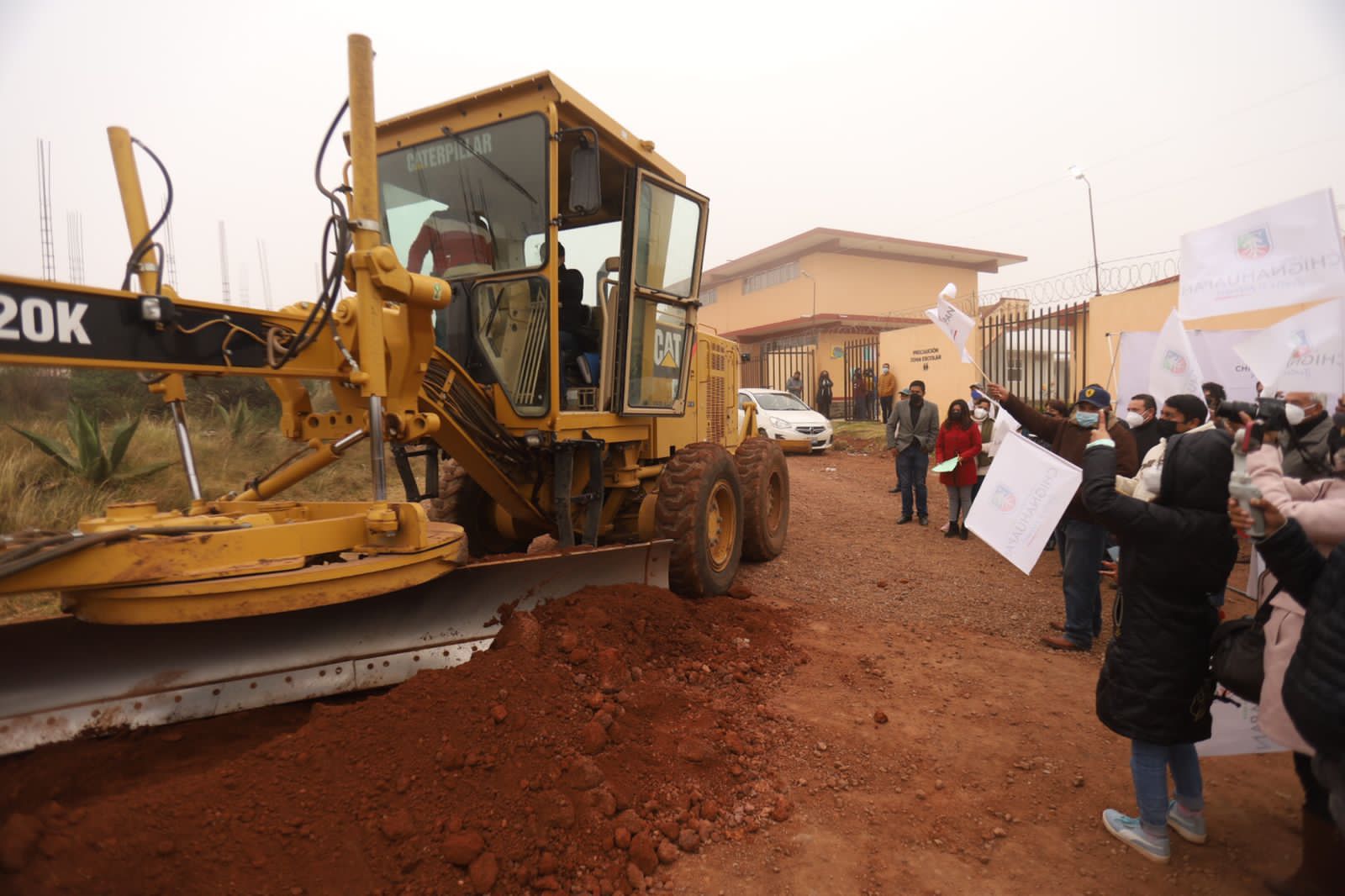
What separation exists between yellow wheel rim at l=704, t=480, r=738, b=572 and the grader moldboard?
31mm

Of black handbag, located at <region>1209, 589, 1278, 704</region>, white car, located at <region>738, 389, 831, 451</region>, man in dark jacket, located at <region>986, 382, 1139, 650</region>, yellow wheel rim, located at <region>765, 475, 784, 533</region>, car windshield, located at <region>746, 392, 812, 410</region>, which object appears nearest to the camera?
black handbag, located at <region>1209, 589, 1278, 704</region>

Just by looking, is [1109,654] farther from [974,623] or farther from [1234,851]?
[974,623]

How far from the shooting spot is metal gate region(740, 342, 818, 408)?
73.6 ft

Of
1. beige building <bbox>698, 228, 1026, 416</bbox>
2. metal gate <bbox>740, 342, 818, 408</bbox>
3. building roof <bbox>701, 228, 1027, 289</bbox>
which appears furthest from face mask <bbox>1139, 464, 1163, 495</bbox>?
building roof <bbox>701, 228, 1027, 289</bbox>

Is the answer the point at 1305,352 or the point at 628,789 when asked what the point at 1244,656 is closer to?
the point at 628,789

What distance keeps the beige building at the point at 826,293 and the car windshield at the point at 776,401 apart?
19.5 ft

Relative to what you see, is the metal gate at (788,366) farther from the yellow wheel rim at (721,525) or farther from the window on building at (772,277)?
the yellow wheel rim at (721,525)

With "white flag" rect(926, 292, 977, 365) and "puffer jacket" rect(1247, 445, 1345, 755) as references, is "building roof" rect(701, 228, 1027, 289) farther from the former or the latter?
"puffer jacket" rect(1247, 445, 1345, 755)

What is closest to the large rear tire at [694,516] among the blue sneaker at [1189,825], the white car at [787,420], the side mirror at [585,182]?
the side mirror at [585,182]

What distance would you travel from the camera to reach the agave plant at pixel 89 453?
690cm

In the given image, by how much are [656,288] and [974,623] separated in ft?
11.2

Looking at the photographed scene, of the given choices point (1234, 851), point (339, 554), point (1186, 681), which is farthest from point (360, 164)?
point (1234, 851)

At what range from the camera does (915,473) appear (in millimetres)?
8750

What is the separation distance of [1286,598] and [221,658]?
369 centimetres
